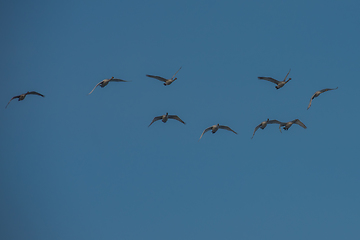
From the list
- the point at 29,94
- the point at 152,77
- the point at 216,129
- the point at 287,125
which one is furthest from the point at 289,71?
the point at 29,94

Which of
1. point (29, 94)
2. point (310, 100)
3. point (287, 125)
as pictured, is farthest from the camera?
point (29, 94)

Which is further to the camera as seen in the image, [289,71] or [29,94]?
[29,94]

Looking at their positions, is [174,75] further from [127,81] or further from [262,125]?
[262,125]

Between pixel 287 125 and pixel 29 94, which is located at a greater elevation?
pixel 287 125

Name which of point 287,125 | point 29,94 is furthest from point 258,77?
point 29,94

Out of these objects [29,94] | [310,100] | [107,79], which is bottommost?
[29,94]

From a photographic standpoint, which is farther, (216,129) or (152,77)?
(216,129)

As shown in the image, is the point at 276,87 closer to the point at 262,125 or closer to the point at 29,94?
the point at 262,125

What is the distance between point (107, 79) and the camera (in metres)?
63.6

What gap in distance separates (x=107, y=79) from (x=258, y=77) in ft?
64.2

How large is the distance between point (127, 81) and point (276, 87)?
19794 millimetres

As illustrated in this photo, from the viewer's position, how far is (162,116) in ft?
221

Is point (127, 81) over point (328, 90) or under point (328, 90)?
under

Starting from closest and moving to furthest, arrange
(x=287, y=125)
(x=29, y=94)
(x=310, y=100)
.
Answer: (x=310, y=100)
(x=287, y=125)
(x=29, y=94)
